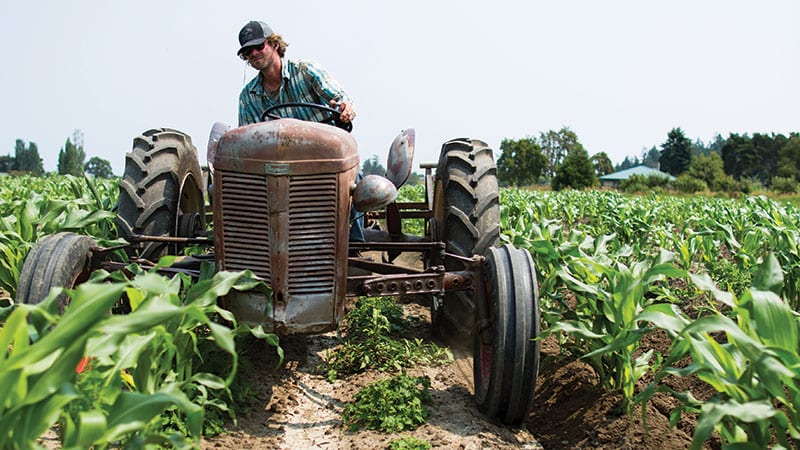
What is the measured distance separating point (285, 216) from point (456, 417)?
4.68 ft

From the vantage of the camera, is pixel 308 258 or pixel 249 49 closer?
pixel 308 258

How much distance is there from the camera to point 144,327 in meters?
1.86

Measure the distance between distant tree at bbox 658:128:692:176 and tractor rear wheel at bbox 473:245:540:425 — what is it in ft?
279

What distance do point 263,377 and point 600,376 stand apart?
82.1 inches

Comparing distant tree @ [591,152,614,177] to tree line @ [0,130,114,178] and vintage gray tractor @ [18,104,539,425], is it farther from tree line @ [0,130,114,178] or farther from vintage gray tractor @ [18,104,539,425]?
vintage gray tractor @ [18,104,539,425]

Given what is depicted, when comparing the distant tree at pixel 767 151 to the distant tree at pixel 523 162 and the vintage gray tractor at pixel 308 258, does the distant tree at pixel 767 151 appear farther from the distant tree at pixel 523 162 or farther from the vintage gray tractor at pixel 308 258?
the vintage gray tractor at pixel 308 258

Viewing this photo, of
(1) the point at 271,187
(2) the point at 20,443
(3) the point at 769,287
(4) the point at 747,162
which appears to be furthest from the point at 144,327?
(4) the point at 747,162

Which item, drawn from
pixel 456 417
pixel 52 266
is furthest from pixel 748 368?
pixel 52 266

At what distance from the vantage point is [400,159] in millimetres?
4195

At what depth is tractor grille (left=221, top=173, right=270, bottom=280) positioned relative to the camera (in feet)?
10.6

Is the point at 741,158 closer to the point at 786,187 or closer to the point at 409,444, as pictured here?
the point at 786,187

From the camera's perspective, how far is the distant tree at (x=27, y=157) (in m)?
108

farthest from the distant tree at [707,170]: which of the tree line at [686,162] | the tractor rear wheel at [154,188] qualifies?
the tractor rear wheel at [154,188]

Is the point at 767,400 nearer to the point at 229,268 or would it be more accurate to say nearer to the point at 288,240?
the point at 288,240
